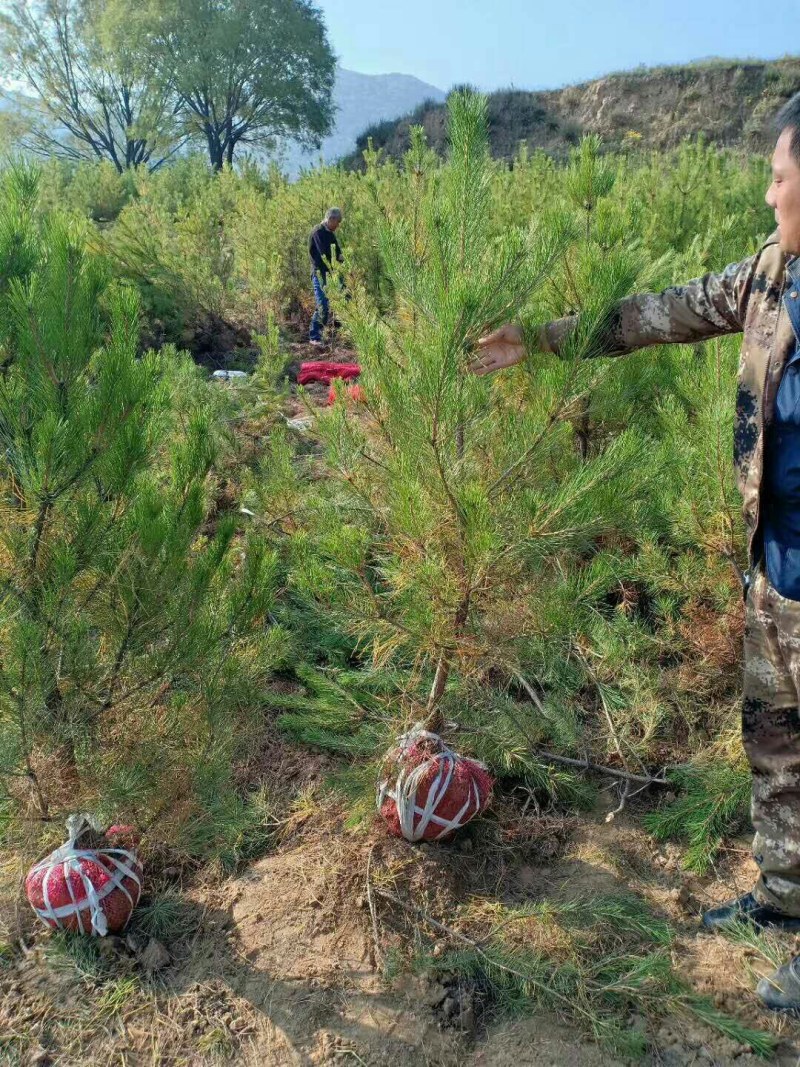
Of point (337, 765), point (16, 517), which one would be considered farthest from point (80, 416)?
point (337, 765)

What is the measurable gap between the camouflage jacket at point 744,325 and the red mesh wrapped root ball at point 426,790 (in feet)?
3.04

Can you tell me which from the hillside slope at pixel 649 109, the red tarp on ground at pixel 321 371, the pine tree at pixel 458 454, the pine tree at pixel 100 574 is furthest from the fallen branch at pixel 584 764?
the hillside slope at pixel 649 109

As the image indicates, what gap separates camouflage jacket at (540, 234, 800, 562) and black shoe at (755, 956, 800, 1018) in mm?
935

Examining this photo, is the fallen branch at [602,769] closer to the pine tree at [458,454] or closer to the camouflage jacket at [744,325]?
the pine tree at [458,454]

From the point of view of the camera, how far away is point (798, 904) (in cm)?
174

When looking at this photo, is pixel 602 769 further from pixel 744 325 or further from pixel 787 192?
pixel 787 192

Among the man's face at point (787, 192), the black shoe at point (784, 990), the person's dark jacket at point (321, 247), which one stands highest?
the person's dark jacket at point (321, 247)

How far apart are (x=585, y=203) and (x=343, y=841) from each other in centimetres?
220

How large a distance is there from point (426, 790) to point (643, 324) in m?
1.25

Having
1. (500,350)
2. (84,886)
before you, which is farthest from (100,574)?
(500,350)

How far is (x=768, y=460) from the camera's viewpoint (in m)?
1.56

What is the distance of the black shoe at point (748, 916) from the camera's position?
5.91 ft

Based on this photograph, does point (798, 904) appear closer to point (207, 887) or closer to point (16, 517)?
point (207, 887)

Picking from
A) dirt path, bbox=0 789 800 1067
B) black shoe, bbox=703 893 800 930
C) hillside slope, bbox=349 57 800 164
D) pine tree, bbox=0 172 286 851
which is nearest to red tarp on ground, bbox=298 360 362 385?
pine tree, bbox=0 172 286 851
